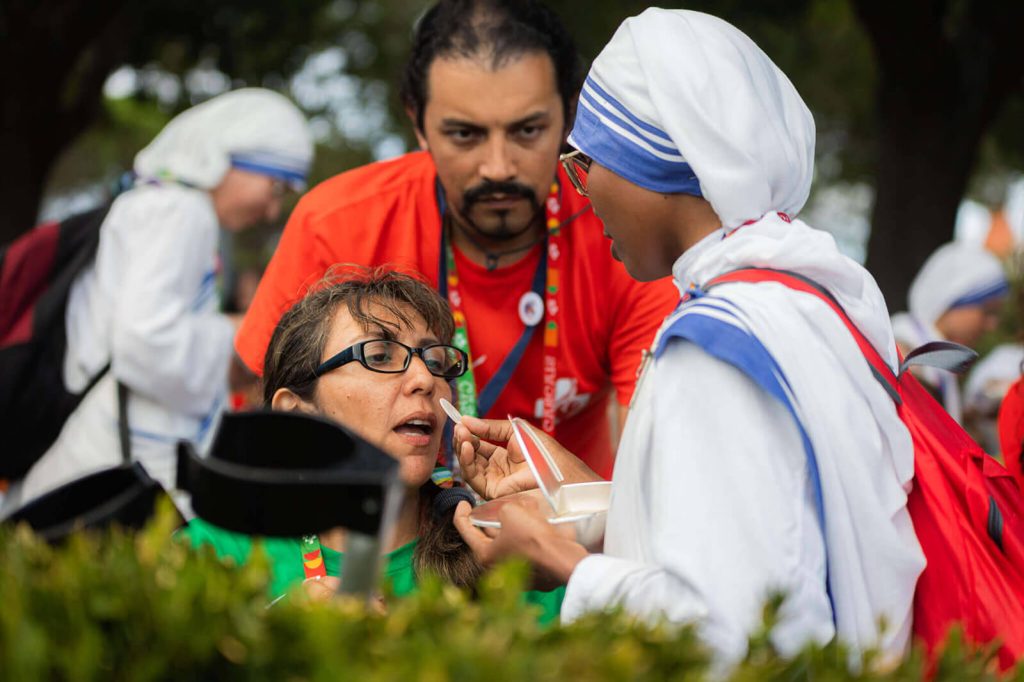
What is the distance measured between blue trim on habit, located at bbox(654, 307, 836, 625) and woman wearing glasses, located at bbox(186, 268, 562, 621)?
871mm

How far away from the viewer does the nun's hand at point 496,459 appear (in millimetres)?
2928

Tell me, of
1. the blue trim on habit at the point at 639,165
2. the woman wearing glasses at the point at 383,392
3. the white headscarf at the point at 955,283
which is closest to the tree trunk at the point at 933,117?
the white headscarf at the point at 955,283

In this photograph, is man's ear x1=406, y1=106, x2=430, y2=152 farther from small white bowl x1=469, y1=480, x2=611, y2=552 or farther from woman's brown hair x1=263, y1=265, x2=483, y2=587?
small white bowl x1=469, y1=480, x2=611, y2=552

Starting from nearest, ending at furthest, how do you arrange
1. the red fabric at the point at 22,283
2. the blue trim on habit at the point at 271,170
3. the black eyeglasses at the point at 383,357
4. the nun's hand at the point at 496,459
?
the nun's hand at the point at 496,459
the black eyeglasses at the point at 383,357
the red fabric at the point at 22,283
the blue trim on habit at the point at 271,170

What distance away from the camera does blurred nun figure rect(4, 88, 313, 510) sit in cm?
507

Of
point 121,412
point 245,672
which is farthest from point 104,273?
point 245,672

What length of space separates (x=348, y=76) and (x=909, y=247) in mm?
9771

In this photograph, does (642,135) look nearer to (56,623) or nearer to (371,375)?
(371,375)

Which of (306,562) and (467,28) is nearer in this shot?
(306,562)

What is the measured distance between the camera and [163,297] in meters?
5.13

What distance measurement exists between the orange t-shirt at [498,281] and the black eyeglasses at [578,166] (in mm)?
1096

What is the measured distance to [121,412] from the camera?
510 cm

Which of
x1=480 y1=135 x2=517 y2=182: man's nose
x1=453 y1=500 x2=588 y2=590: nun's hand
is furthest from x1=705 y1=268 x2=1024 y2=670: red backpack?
x1=480 y1=135 x2=517 y2=182: man's nose

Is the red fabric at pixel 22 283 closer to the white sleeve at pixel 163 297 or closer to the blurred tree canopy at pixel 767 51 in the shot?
the white sleeve at pixel 163 297
